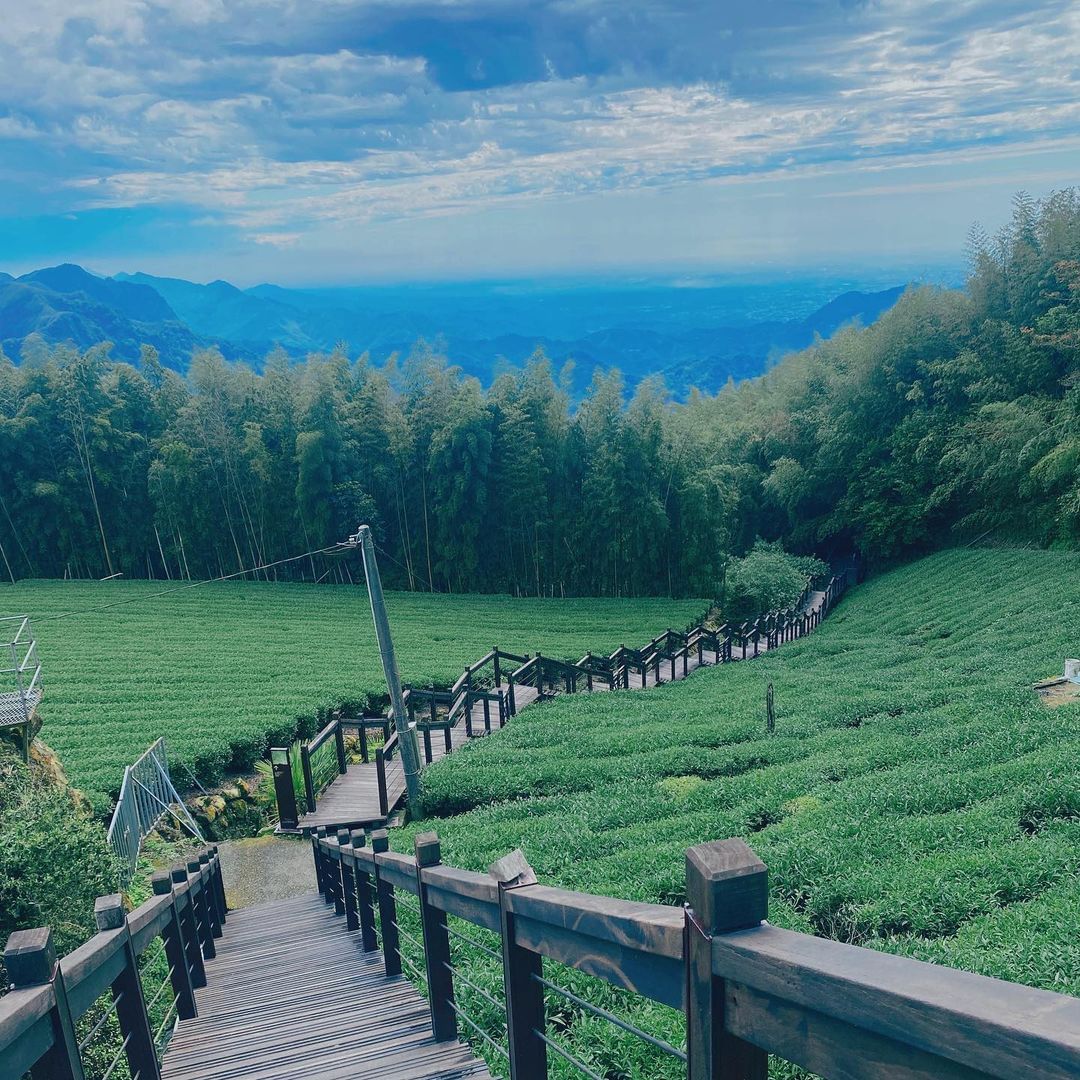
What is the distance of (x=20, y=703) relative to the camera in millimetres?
8852

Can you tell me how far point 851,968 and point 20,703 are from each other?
389 inches

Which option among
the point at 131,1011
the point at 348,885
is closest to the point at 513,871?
the point at 131,1011

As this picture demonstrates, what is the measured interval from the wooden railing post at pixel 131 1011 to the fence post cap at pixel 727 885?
7.82ft

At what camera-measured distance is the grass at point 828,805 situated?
12.4ft

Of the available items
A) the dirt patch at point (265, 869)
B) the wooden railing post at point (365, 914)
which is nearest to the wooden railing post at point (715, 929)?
the wooden railing post at point (365, 914)

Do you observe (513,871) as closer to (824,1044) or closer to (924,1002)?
(824,1044)

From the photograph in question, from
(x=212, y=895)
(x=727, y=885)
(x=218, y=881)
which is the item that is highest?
(x=727, y=885)

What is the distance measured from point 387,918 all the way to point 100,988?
1976 mm

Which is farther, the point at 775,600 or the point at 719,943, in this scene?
the point at 775,600

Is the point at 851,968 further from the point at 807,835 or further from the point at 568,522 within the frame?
the point at 568,522

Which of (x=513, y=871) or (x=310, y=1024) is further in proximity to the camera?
(x=310, y=1024)

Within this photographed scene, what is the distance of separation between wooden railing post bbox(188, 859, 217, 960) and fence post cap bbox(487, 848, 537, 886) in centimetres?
375

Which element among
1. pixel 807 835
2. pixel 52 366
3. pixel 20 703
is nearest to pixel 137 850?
pixel 20 703

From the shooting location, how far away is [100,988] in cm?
251
